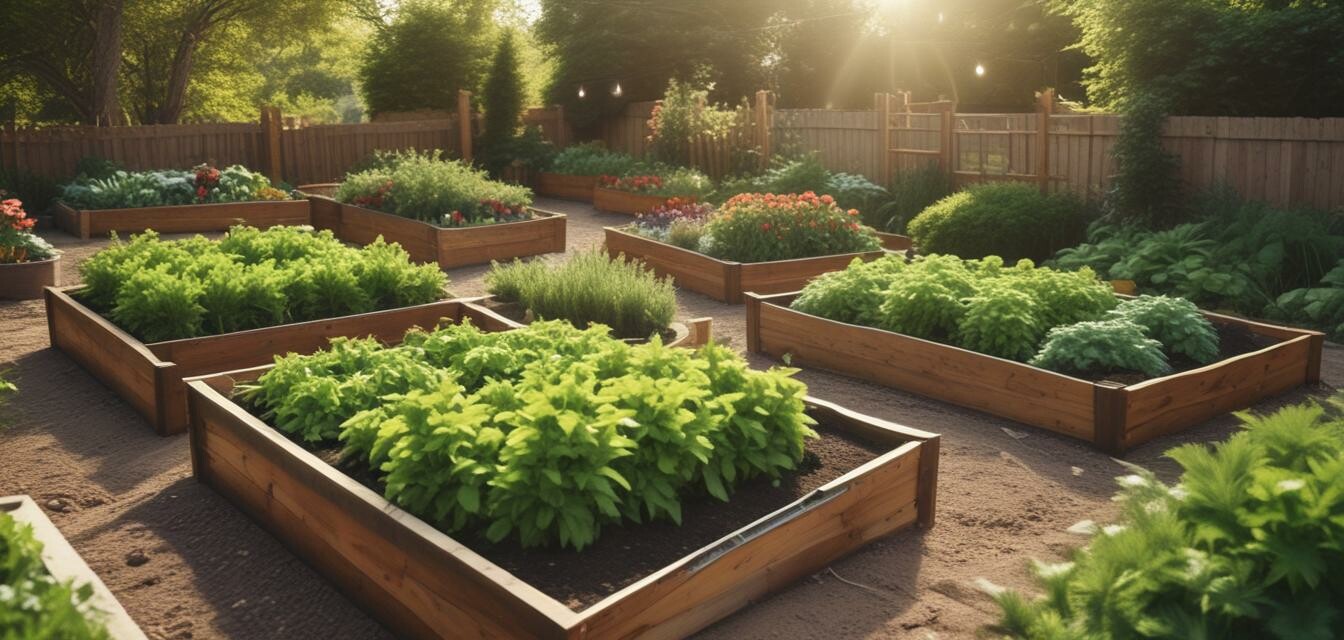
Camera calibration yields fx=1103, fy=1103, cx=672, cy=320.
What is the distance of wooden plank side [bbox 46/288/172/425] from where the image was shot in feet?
23.0

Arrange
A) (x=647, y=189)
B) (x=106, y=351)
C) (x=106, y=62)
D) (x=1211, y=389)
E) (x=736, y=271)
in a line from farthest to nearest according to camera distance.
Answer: (x=106, y=62) → (x=647, y=189) → (x=736, y=271) → (x=106, y=351) → (x=1211, y=389)

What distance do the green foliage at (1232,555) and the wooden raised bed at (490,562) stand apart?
150 cm

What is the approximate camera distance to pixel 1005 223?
1240 centimetres

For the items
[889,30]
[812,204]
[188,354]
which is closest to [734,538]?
[188,354]

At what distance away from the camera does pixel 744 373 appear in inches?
199

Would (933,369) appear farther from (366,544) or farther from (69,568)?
(69,568)

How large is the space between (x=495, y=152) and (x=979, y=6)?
1942 centimetres

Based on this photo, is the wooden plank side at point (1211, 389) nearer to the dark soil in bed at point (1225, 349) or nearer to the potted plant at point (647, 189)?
the dark soil in bed at point (1225, 349)

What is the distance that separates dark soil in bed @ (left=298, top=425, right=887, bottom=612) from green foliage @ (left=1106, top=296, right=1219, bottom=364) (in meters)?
3.19

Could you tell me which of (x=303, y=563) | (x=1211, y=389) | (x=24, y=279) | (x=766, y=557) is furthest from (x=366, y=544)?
(x=24, y=279)

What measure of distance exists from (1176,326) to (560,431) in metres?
4.98

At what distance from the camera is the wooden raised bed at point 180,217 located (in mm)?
15398

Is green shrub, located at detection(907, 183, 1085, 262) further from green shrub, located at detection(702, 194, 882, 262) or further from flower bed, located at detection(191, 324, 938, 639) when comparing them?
flower bed, located at detection(191, 324, 938, 639)

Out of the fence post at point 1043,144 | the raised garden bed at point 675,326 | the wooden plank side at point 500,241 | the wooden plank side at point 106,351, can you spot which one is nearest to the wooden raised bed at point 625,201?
the wooden plank side at point 500,241
